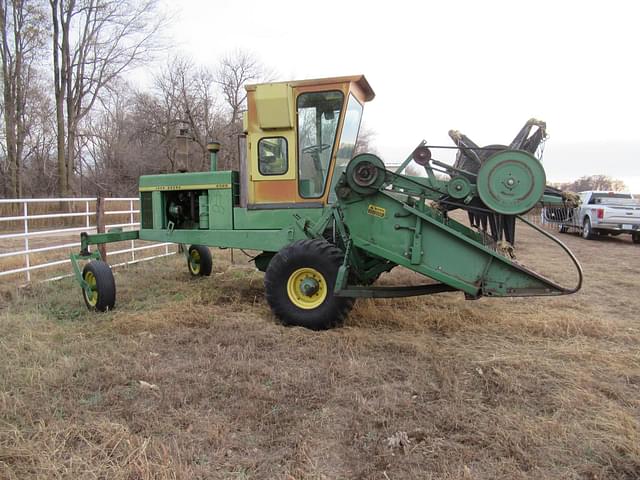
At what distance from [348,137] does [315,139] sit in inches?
21.4

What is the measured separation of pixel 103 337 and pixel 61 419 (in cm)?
168

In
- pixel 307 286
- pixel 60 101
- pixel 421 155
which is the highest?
pixel 60 101

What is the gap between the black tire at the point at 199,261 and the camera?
24.7 feet

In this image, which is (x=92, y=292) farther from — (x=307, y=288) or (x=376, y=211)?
(x=376, y=211)

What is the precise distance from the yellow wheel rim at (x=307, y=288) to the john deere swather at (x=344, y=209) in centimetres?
1

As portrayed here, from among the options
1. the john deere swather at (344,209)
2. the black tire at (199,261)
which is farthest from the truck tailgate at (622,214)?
the black tire at (199,261)

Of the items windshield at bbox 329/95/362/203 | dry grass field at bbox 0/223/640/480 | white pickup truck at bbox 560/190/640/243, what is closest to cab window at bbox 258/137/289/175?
windshield at bbox 329/95/362/203

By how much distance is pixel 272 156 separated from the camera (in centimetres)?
526

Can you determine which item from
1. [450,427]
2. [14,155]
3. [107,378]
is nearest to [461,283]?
[450,427]

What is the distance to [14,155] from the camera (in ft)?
72.5

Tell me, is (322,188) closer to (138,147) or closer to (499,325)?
(499,325)

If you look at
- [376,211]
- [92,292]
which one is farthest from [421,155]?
[92,292]

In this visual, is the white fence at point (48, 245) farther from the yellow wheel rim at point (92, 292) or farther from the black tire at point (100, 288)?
the black tire at point (100, 288)

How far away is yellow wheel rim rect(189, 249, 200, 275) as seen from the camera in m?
7.59
